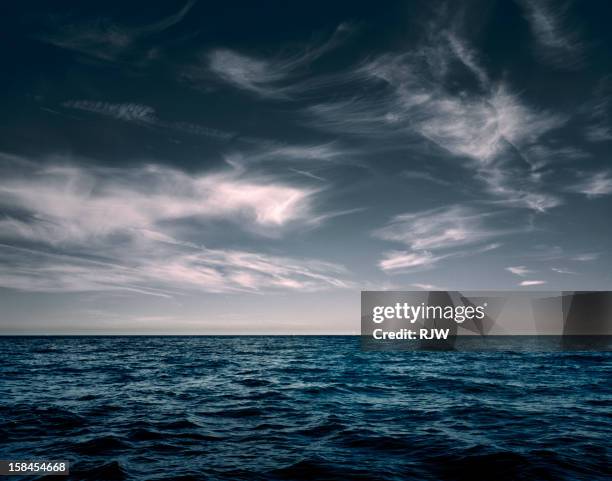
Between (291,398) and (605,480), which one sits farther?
(291,398)

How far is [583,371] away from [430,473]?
27302mm

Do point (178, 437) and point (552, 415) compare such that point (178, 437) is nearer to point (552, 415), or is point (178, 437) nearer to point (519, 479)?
point (519, 479)

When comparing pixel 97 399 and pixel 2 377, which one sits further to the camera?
pixel 2 377

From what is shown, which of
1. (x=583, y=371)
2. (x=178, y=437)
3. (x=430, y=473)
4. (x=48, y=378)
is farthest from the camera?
(x=583, y=371)

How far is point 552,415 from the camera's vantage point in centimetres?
1402

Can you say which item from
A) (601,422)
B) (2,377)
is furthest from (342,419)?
(2,377)

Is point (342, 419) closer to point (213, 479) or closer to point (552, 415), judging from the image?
point (213, 479)

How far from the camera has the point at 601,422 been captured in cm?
1295

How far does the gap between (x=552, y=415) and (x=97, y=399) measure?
18.9m

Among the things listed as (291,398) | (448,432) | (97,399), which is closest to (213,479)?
(448,432)

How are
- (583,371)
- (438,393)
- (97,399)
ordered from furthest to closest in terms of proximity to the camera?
(583,371) < (438,393) < (97,399)

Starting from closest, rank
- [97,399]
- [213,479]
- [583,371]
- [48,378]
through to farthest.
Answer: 1. [213,479]
2. [97,399]
3. [48,378]
4. [583,371]

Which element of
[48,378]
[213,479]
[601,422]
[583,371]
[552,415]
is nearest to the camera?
[213,479]

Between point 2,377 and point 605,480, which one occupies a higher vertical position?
point 605,480
